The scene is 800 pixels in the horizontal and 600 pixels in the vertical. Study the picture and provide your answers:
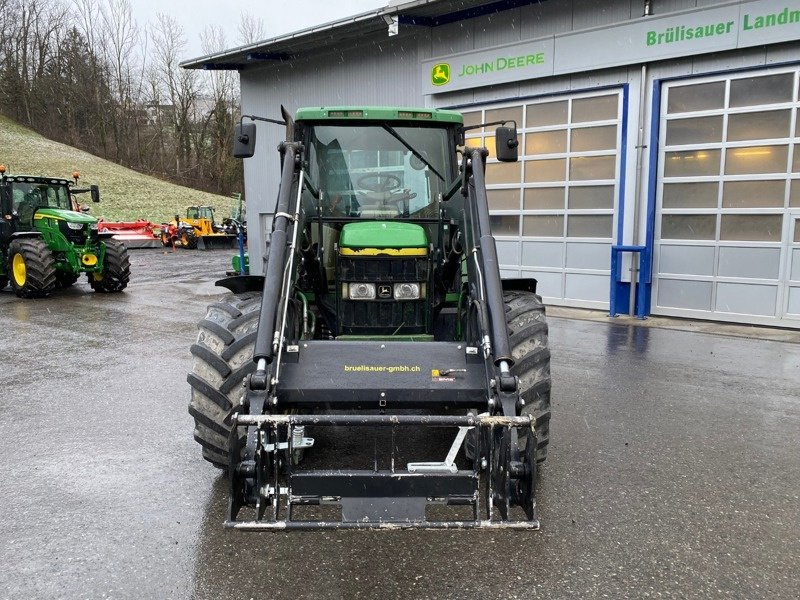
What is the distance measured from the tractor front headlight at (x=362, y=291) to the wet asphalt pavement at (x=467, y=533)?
1472 mm

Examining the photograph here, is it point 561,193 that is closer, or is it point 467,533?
point 467,533

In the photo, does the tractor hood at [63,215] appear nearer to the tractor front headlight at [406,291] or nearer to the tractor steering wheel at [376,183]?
the tractor steering wheel at [376,183]

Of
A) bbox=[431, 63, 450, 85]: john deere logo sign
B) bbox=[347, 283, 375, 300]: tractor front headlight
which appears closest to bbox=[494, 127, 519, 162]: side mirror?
bbox=[347, 283, 375, 300]: tractor front headlight

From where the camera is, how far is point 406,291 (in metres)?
4.24

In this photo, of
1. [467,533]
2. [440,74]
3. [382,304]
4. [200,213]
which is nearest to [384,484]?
[467,533]

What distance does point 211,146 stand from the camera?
1988 inches

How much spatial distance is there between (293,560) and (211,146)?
2013 inches

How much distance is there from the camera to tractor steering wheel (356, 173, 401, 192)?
470cm

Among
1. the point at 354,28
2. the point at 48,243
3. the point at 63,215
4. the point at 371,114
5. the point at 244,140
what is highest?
the point at 354,28

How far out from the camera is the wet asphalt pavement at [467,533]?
2990mm

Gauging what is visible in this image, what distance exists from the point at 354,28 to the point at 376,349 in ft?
35.9

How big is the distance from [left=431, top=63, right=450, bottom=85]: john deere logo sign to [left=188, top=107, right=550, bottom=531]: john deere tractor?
27.1 feet

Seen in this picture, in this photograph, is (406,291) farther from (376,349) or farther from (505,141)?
(505,141)

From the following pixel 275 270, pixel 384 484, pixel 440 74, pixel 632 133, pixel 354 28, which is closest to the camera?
pixel 384 484
